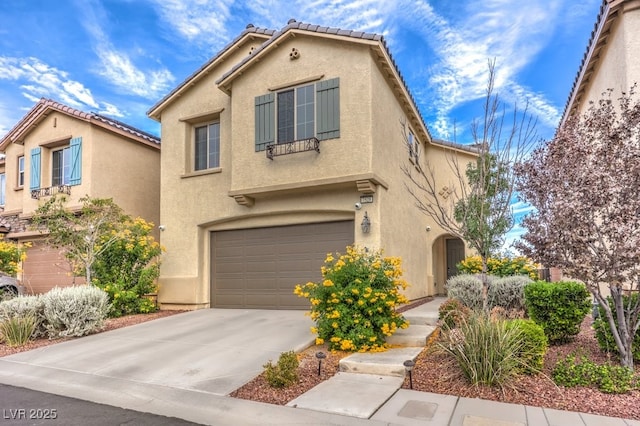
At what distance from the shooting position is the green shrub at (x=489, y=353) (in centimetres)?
512

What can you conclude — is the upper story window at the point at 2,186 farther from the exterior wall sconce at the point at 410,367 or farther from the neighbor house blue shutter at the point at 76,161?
the exterior wall sconce at the point at 410,367

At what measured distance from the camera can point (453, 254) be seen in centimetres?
1745

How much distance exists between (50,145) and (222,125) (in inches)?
315

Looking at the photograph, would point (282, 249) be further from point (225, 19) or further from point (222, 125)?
point (225, 19)

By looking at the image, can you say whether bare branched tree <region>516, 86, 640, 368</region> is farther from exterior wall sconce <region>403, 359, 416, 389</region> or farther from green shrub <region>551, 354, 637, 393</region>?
exterior wall sconce <region>403, 359, 416, 389</region>

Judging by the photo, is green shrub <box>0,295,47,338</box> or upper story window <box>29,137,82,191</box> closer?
green shrub <box>0,295,47,338</box>

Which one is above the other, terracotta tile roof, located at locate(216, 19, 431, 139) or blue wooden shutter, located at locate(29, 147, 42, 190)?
terracotta tile roof, located at locate(216, 19, 431, 139)

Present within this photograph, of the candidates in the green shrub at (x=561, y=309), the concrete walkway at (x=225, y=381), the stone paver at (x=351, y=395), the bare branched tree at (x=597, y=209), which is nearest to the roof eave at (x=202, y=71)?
the concrete walkway at (x=225, y=381)

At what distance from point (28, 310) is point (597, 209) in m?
11.0

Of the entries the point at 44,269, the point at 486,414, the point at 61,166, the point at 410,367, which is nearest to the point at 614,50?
the point at 410,367

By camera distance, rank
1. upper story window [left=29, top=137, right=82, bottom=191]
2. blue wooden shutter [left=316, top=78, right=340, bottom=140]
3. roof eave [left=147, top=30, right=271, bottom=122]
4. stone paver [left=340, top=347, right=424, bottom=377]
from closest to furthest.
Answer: stone paver [left=340, top=347, right=424, bottom=377], blue wooden shutter [left=316, top=78, right=340, bottom=140], roof eave [left=147, top=30, right=271, bottom=122], upper story window [left=29, top=137, right=82, bottom=191]

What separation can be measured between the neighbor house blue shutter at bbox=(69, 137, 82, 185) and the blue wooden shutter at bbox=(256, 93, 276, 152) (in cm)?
760

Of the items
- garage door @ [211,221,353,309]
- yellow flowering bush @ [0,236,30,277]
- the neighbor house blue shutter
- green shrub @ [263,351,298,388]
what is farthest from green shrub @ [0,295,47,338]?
green shrub @ [263,351,298,388]

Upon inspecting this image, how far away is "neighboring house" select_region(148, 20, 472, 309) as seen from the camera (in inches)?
396
